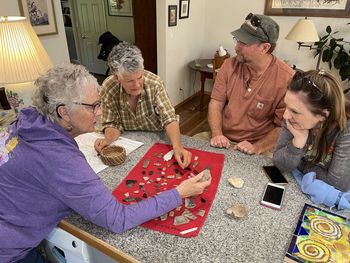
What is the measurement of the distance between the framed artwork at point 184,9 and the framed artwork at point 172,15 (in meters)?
0.16

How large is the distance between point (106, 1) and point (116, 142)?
4.41 metres

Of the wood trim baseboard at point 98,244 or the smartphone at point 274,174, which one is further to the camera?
the smartphone at point 274,174

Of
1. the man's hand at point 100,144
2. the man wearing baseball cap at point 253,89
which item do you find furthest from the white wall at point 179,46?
the man's hand at point 100,144

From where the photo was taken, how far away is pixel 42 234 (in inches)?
38.4

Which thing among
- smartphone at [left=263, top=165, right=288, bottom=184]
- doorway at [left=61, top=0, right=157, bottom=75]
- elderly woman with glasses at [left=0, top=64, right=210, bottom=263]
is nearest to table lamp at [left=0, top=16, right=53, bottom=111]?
elderly woman with glasses at [left=0, top=64, right=210, bottom=263]

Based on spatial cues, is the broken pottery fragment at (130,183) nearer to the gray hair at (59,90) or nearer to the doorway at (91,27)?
the gray hair at (59,90)

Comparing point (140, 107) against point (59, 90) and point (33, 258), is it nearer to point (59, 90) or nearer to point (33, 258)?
point (59, 90)

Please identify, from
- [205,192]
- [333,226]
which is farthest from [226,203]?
[333,226]

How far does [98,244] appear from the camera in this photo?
89cm

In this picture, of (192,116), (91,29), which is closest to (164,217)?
(192,116)

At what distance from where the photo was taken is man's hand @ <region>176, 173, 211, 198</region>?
1.00 meters

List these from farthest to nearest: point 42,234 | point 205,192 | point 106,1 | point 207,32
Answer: point 106,1
point 207,32
point 205,192
point 42,234

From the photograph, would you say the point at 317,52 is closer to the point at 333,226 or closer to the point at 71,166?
the point at 333,226

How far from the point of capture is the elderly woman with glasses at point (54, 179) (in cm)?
88
